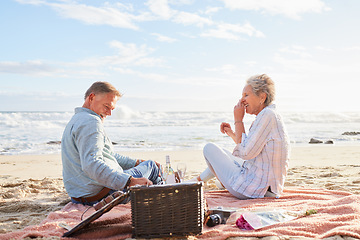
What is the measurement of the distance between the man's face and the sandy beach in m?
1.38

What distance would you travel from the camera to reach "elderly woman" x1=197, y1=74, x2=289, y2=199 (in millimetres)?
4234

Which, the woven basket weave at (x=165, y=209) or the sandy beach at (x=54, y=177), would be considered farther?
the sandy beach at (x=54, y=177)

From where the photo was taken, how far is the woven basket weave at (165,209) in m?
2.95

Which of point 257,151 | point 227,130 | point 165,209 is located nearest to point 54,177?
point 227,130

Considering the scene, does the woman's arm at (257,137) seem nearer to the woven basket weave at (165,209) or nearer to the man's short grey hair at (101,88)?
the woven basket weave at (165,209)

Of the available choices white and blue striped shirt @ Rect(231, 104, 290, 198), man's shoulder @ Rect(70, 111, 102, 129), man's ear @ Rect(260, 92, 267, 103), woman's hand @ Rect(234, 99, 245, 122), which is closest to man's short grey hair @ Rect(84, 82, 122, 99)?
man's shoulder @ Rect(70, 111, 102, 129)

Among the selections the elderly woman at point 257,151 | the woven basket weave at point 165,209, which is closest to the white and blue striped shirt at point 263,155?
the elderly woman at point 257,151

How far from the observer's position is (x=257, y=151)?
4246 mm

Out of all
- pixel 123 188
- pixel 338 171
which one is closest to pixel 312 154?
pixel 338 171

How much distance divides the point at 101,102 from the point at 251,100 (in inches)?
69.9

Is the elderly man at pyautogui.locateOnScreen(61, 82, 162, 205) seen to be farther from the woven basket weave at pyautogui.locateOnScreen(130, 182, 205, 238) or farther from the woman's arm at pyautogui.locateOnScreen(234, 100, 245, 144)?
the woman's arm at pyautogui.locateOnScreen(234, 100, 245, 144)

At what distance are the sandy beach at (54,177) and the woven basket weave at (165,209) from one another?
152 cm

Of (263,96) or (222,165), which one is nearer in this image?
(263,96)

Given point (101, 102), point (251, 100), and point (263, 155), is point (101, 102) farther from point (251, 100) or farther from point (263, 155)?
point (263, 155)
